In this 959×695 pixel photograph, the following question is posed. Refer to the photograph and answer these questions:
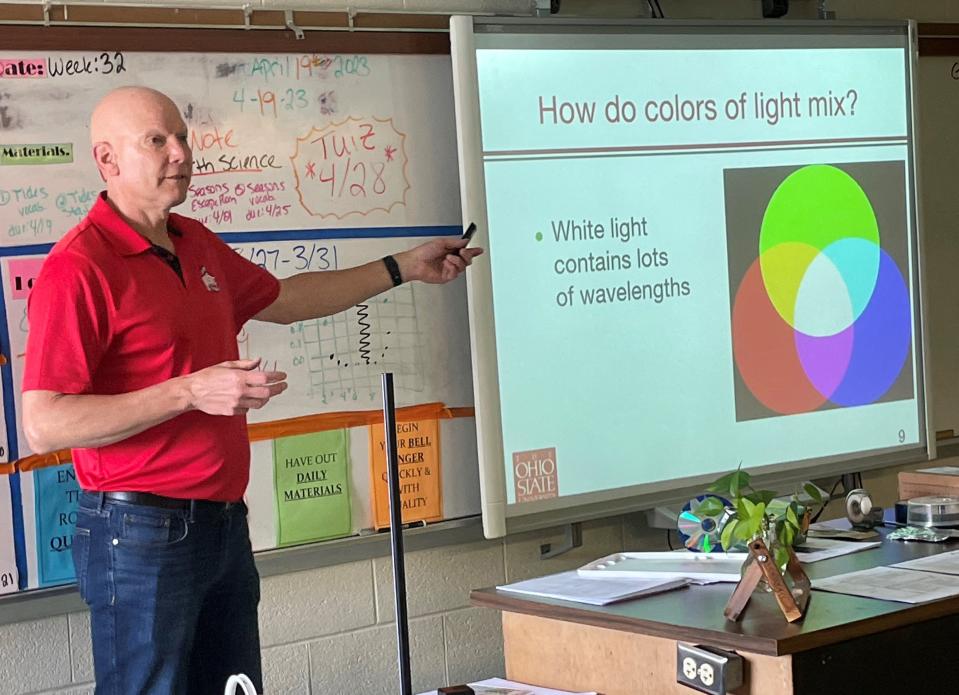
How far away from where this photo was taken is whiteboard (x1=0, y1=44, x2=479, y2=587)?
2822mm

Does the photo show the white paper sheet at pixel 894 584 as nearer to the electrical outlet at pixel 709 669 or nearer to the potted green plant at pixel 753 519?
the potted green plant at pixel 753 519

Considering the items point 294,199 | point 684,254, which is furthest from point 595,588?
point 684,254

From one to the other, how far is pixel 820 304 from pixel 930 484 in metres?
1.11

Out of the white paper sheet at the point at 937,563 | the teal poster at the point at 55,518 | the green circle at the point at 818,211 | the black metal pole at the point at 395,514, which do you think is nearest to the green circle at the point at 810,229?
the green circle at the point at 818,211

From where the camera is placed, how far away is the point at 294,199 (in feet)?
10.4

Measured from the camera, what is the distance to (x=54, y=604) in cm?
287

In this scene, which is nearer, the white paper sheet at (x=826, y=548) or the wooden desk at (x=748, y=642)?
the wooden desk at (x=748, y=642)

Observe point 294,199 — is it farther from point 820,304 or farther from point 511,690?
point 820,304

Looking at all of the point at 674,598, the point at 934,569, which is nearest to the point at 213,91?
the point at 674,598

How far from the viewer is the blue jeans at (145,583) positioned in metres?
2.30

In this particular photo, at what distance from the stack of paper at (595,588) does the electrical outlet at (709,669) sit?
0.76ft

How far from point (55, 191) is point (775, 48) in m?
2.02

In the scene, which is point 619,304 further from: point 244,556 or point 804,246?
point 244,556

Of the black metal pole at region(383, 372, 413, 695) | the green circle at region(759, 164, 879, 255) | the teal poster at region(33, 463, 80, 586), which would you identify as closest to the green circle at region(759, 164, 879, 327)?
Answer: the green circle at region(759, 164, 879, 255)
